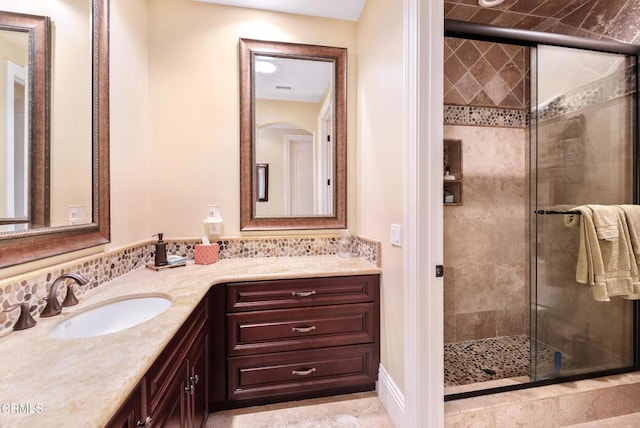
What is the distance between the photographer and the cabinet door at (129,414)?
588 mm

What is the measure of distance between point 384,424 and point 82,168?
2.06 meters

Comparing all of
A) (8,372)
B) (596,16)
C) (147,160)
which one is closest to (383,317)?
(8,372)

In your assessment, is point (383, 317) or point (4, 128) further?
point (383, 317)

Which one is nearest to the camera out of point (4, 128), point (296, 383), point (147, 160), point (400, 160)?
point (4, 128)

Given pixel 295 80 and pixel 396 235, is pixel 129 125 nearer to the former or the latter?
Answer: pixel 295 80

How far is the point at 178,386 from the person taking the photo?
0.97 metres

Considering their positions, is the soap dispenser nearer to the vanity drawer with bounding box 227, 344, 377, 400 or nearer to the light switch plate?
the vanity drawer with bounding box 227, 344, 377, 400

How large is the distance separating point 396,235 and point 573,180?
54.3 inches

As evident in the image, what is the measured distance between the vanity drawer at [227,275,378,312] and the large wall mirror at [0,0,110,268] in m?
0.78

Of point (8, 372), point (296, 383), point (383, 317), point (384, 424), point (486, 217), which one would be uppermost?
point (486, 217)

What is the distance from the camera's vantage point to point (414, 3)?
124 cm

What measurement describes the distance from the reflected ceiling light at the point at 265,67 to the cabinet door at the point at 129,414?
205 cm

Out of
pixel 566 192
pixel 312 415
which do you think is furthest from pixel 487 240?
pixel 312 415

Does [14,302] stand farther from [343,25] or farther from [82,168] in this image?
[343,25]
